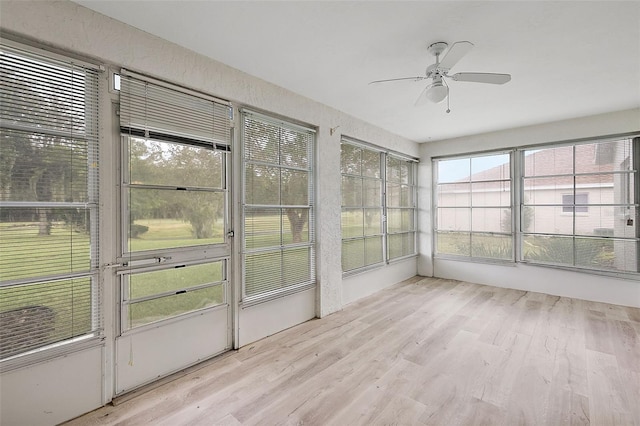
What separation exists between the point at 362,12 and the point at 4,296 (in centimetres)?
299

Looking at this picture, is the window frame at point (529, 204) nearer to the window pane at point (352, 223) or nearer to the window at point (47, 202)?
the window pane at point (352, 223)

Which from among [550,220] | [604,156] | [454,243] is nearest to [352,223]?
[454,243]

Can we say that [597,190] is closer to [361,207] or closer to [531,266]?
[531,266]

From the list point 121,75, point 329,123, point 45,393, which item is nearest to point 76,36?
point 121,75

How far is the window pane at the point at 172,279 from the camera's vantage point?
235cm

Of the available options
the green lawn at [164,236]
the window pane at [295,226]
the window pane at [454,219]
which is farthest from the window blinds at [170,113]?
the window pane at [454,219]

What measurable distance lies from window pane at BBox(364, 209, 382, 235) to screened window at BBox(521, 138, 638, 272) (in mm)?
2550

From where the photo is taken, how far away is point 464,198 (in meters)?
5.77

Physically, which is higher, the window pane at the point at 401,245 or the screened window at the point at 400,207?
the screened window at the point at 400,207

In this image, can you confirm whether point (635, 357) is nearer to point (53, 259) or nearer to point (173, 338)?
point (173, 338)

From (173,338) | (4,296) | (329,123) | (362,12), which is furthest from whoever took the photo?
(329,123)

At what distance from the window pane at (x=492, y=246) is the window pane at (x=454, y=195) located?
2.28 ft

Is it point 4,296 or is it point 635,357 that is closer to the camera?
point 4,296

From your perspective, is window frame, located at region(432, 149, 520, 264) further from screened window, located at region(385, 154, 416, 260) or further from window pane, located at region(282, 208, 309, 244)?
window pane, located at region(282, 208, 309, 244)
